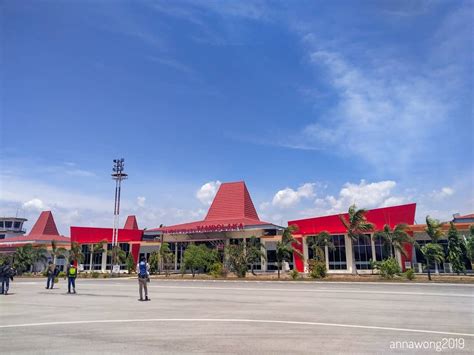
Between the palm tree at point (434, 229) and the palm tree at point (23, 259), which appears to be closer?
the palm tree at point (434, 229)

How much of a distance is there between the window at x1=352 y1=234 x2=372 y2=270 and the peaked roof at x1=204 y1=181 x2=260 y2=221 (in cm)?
Answer: 1714

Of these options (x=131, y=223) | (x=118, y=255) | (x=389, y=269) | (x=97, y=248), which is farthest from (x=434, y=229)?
(x=131, y=223)

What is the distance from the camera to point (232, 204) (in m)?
53.0

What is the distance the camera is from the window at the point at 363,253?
1505 inches

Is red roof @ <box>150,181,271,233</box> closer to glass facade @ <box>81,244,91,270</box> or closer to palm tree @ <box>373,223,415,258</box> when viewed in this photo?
glass facade @ <box>81,244,91,270</box>

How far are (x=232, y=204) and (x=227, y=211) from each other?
1.33 m

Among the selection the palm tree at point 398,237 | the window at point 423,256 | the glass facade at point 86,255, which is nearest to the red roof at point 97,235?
the glass facade at point 86,255

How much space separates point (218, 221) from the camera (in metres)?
50.7

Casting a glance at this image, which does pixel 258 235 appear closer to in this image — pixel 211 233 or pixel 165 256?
pixel 211 233

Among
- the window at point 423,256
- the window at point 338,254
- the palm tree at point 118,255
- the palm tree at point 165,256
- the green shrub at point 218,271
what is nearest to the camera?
the window at point 423,256

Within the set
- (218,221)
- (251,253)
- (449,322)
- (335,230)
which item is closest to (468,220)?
(335,230)

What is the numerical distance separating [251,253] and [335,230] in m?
10.5
